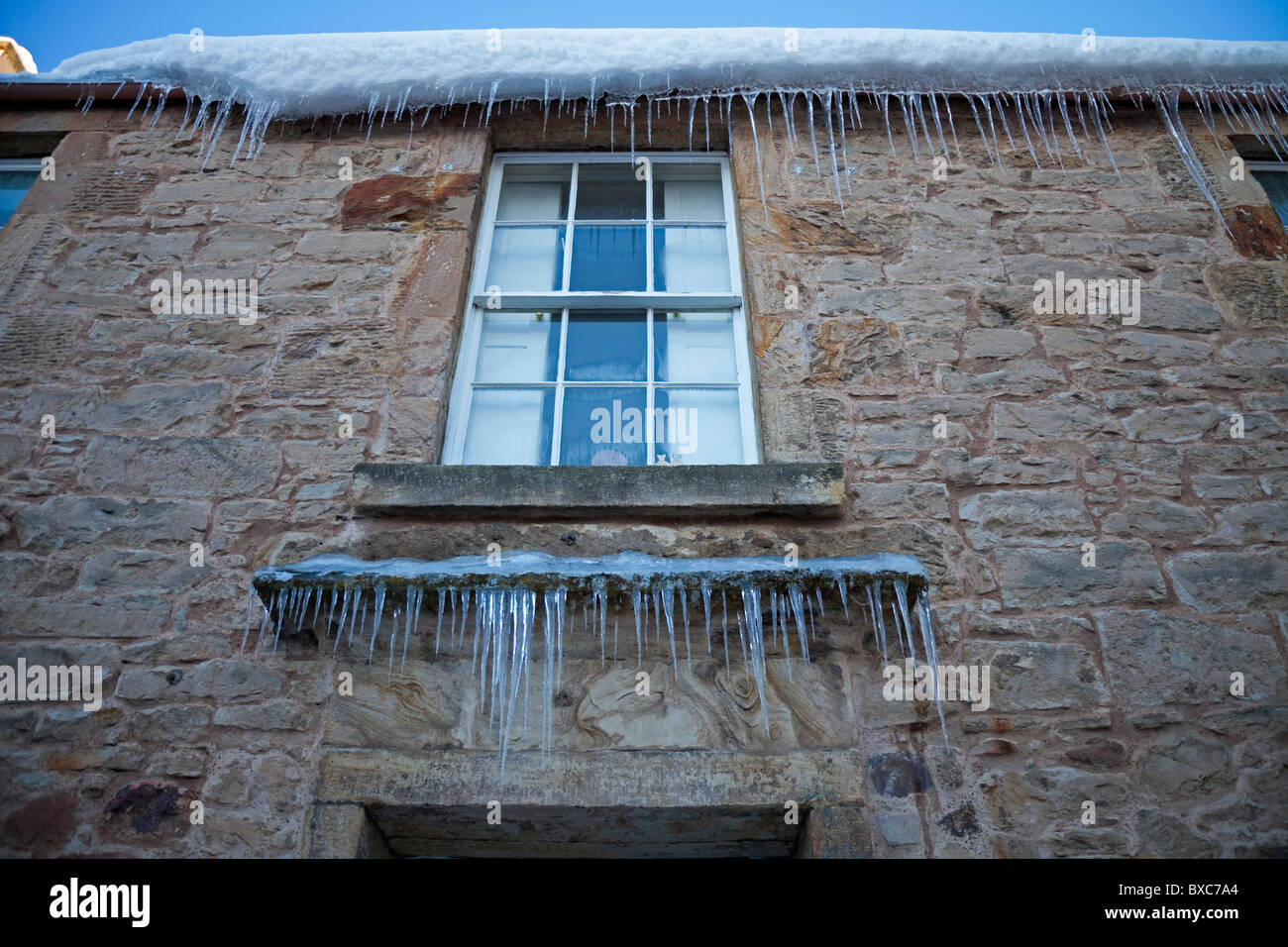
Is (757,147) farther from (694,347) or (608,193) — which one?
(694,347)

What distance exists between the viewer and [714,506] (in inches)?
114

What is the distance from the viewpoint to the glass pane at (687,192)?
406cm

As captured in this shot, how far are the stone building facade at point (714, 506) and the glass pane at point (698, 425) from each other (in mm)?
159

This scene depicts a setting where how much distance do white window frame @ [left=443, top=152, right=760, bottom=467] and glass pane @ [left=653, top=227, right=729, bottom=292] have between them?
35 mm

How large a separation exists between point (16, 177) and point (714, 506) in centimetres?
369

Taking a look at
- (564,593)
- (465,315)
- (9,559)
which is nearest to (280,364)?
(465,315)

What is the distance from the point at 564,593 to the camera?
8.72ft

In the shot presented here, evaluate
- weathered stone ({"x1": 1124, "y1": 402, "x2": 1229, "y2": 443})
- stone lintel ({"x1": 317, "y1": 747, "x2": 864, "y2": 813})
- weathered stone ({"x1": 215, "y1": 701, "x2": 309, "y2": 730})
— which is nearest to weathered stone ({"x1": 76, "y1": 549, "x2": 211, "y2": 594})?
weathered stone ({"x1": 215, "y1": 701, "x2": 309, "y2": 730})

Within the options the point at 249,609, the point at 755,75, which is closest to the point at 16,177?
the point at 249,609

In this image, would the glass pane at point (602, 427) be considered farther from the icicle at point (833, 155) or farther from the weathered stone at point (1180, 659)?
the weathered stone at point (1180, 659)

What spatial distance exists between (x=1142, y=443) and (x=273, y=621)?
2814mm

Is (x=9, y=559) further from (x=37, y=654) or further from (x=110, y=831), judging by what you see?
(x=110, y=831)
